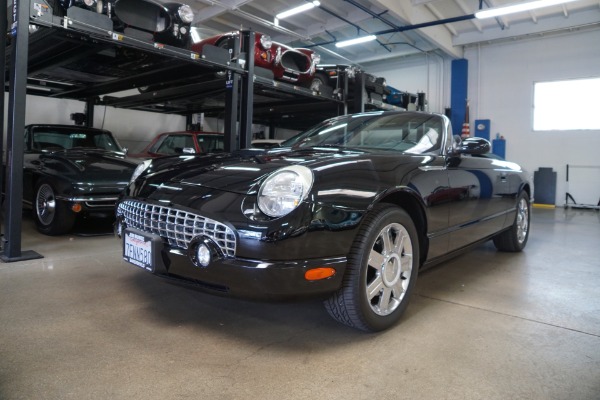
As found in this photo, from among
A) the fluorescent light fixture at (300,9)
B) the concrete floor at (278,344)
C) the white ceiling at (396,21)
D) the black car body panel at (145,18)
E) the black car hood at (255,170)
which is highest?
the white ceiling at (396,21)

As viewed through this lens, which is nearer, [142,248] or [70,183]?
[142,248]

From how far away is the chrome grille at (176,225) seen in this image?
1.71m

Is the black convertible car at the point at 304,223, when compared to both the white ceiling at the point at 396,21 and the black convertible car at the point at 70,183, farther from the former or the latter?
the white ceiling at the point at 396,21

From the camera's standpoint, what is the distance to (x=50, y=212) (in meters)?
4.34

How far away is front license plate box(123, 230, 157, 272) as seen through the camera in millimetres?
1920

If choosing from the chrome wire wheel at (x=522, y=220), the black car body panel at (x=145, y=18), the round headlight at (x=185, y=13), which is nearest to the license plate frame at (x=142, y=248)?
the black car body panel at (x=145, y=18)

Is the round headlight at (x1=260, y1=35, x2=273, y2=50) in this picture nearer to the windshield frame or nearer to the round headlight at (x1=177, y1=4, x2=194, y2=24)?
the round headlight at (x1=177, y1=4, x2=194, y2=24)

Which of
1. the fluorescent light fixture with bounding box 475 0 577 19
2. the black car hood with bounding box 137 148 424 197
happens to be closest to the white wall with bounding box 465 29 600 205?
the fluorescent light fixture with bounding box 475 0 577 19

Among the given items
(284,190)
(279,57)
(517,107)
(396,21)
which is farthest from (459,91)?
(284,190)

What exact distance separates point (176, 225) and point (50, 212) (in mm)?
3237

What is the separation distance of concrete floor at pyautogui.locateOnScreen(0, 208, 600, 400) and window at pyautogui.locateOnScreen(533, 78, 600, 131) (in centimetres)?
955

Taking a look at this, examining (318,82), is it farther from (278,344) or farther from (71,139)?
(278,344)

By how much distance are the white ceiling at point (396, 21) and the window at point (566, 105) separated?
1.40m

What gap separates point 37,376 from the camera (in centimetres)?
157
